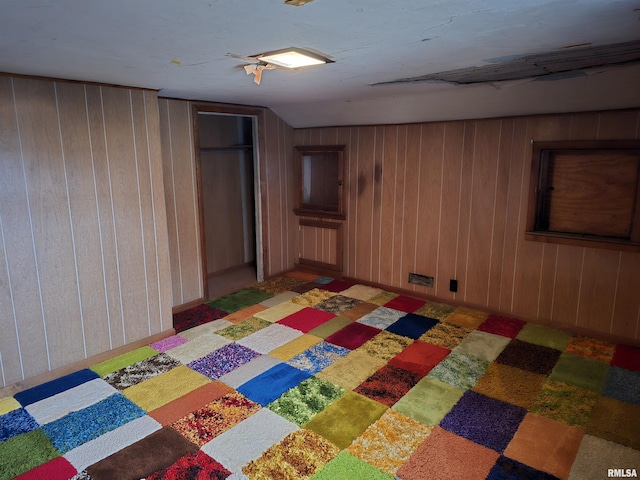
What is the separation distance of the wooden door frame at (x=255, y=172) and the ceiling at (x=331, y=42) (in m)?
0.74

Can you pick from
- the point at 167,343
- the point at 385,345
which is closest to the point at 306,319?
the point at 385,345

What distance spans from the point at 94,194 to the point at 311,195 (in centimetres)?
275

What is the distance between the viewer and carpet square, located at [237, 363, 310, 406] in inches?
110

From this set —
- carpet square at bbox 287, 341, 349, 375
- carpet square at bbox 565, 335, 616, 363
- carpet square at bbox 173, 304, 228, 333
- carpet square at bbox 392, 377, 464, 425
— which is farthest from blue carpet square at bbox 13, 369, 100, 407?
carpet square at bbox 565, 335, 616, 363

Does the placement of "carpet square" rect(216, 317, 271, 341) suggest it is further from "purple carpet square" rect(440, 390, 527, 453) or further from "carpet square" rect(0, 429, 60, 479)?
"purple carpet square" rect(440, 390, 527, 453)

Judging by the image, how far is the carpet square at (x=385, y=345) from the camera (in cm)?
335

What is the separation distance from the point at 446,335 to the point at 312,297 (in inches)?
58.7

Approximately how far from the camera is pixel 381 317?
4.07 metres

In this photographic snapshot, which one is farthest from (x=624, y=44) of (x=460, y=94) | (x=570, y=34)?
(x=460, y=94)

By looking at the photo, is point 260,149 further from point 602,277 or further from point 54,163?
point 602,277

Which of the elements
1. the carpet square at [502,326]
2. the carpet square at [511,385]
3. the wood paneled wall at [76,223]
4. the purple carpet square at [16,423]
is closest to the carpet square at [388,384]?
the carpet square at [511,385]

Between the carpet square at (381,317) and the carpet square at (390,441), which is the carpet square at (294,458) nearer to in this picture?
the carpet square at (390,441)

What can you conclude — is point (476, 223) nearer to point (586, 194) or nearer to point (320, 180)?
point (586, 194)

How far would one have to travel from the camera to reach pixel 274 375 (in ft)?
9.98
